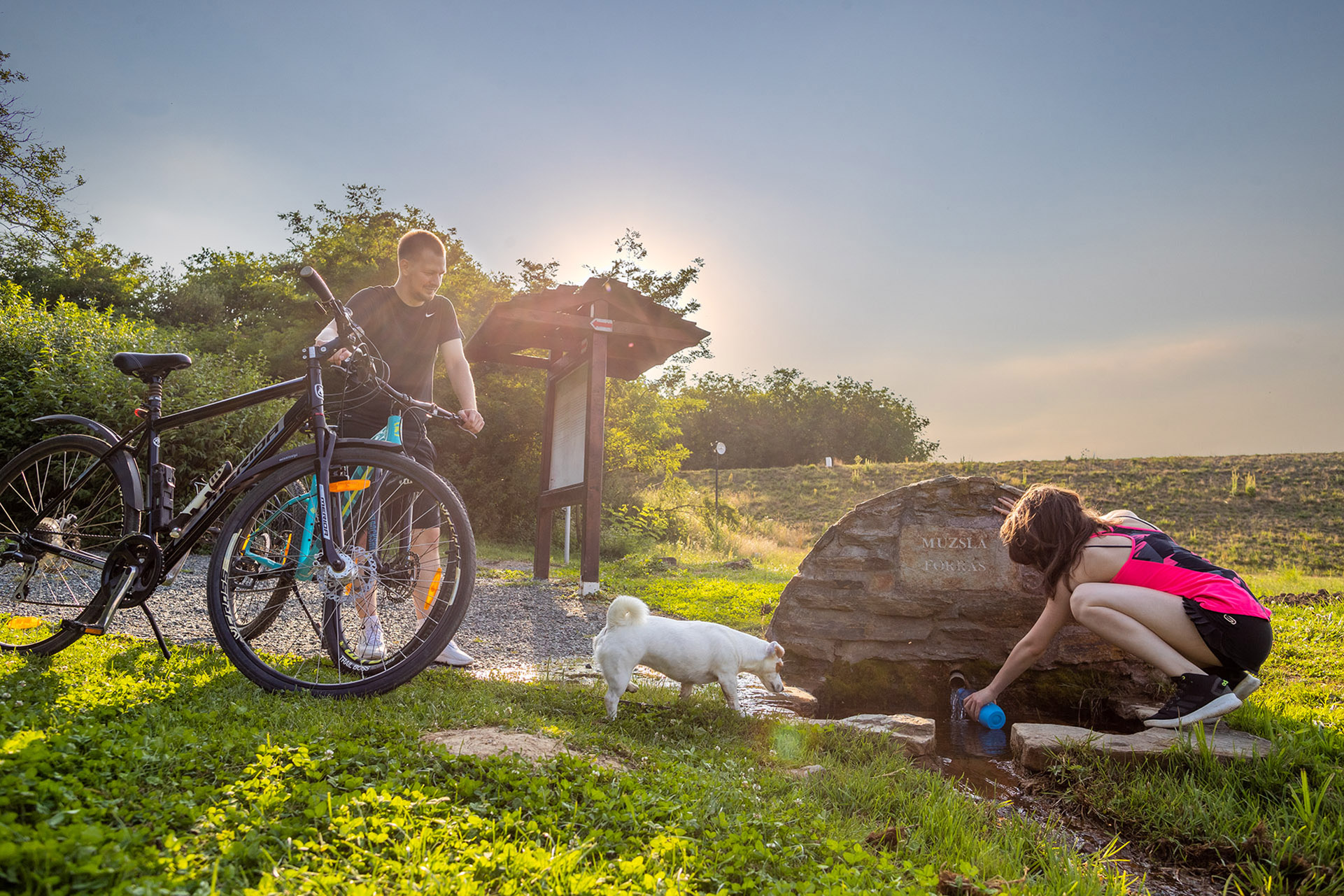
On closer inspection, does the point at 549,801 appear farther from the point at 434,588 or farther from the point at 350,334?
the point at 350,334

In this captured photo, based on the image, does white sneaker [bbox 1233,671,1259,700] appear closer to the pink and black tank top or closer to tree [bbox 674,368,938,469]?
the pink and black tank top

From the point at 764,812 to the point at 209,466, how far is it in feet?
33.9

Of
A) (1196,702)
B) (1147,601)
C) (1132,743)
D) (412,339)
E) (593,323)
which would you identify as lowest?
(1132,743)

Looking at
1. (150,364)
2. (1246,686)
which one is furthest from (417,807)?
(1246,686)

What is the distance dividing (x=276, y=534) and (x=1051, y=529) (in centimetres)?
369

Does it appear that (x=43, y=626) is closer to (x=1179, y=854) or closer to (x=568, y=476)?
(x=1179, y=854)

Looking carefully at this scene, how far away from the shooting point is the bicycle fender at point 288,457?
3053 mm

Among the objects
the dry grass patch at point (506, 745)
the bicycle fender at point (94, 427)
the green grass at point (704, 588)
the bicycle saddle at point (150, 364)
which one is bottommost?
the green grass at point (704, 588)

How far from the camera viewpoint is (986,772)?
3355mm

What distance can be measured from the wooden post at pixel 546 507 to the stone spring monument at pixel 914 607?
215 inches

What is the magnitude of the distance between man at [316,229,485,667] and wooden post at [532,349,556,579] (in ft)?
18.8

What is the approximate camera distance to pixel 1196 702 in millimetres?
3338

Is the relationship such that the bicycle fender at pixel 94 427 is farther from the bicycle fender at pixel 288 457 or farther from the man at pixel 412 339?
the man at pixel 412 339

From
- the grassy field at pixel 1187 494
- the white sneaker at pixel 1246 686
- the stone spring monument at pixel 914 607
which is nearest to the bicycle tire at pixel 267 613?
the stone spring monument at pixel 914 607
